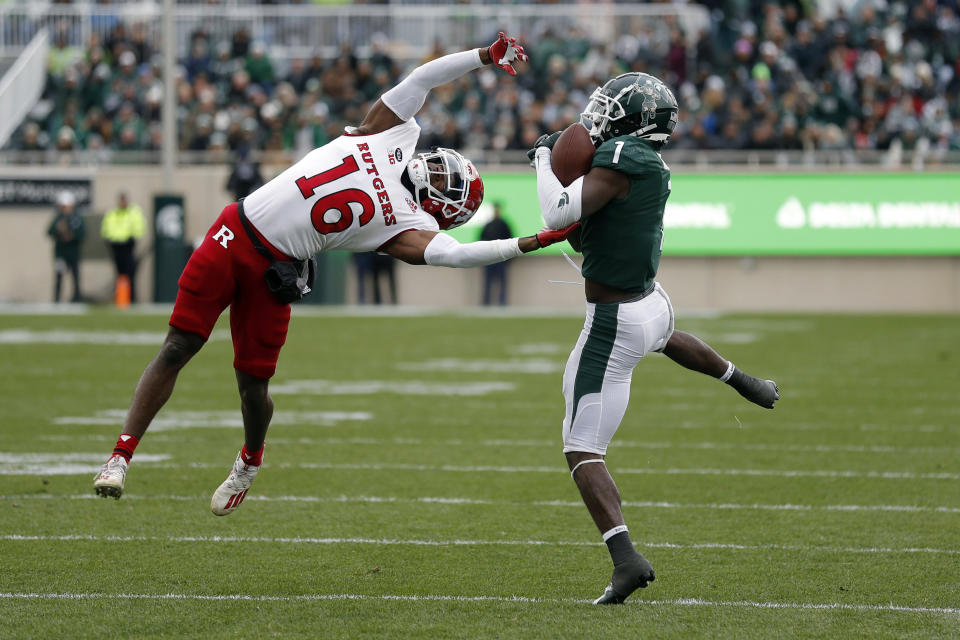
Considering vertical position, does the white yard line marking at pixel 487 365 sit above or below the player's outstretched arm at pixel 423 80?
below

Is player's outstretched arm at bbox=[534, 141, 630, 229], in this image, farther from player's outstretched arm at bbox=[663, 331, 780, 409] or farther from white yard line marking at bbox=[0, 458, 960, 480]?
white yard line marking at bbox=[0, 458, 960, 480]

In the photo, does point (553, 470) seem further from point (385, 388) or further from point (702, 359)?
point (385, 388)

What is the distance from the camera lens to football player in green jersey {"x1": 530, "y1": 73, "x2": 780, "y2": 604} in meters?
4.72

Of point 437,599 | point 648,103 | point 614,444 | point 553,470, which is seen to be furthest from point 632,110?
point 614,444

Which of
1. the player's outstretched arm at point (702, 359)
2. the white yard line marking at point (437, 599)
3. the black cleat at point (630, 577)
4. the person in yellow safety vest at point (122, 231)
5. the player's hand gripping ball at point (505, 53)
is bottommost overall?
the person in yellow safety vest at point (122, 231)

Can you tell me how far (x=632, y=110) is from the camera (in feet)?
15.9

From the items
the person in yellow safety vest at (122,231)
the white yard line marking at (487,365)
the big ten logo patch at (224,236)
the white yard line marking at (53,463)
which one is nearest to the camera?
the big ten logo patch at (224,236)

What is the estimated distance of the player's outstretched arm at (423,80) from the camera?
17.5 ft

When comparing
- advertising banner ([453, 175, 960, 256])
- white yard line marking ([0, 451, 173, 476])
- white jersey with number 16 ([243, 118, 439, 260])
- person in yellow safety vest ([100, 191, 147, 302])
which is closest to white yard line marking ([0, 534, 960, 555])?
white jersey with number 16 ([243, 118, 439, 260])

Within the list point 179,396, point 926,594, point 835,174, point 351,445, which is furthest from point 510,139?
point 926,594

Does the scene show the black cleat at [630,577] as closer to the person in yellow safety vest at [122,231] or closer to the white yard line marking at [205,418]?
the white yard line marking at [205,418]

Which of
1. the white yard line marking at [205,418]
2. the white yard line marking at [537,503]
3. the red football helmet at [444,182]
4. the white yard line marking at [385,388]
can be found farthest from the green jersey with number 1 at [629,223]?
the white yard line marking at [385,388]

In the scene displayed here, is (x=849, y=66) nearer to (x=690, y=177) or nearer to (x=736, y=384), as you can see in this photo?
(x=690, y=177)

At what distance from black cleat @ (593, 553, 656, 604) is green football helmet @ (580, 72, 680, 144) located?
142cm
